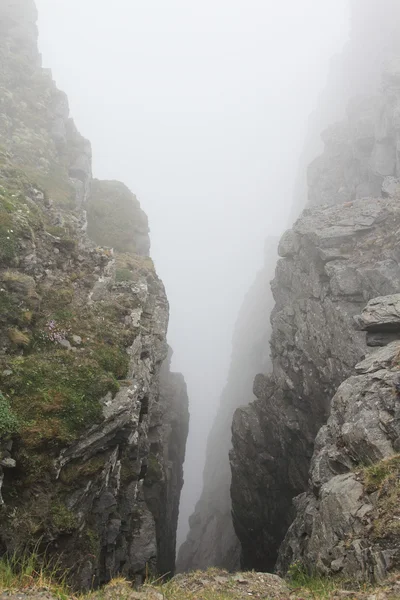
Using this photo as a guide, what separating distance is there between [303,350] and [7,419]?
28.0 metres

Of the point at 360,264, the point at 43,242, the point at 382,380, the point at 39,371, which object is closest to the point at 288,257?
the point at 360,264

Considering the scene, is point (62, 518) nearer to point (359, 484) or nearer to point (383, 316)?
point (359, 484)

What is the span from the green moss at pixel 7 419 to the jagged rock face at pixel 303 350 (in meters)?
25.7

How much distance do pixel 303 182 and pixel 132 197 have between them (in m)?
100

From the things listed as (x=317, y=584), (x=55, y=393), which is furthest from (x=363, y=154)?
(x=317, y=584)

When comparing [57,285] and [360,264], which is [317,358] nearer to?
[360,264]

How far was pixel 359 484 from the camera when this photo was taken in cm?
1423

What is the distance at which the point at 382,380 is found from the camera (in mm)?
18750

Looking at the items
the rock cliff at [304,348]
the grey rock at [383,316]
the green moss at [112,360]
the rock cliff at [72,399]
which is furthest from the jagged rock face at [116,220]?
the grey rock at [383,316]

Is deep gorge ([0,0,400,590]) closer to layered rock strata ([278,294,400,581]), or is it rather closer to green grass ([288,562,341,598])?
layered rock strata ([278,294,400,581])

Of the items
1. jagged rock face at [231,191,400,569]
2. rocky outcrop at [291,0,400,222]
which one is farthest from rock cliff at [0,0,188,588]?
rocky outcrop at [291,0,400,222]

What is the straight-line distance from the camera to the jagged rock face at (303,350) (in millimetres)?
32250

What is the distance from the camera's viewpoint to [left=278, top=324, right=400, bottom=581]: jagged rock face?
38.6 feet

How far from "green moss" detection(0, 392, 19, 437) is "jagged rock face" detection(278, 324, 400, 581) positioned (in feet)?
40.7
